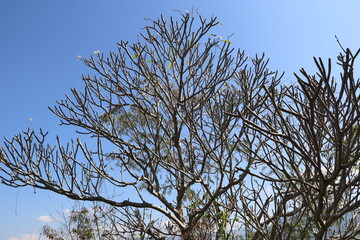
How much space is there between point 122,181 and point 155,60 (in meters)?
1.53

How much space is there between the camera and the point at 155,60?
3740 mm

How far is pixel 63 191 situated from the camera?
322 centimetres

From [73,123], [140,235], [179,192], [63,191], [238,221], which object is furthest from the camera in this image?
[73,123]

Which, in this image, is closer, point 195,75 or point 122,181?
point 122,181

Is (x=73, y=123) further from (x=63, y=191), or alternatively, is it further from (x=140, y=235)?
(x=140, y=235)

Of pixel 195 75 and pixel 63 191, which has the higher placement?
pixel 195 75

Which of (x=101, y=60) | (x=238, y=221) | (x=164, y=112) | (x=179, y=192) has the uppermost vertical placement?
(x=101, y=60)

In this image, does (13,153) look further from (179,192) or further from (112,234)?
(179,192)

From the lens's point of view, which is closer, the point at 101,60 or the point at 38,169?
the point at 38,169

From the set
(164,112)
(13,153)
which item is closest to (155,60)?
(164,112)

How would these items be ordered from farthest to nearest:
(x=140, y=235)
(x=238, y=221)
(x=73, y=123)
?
(x=73, y=123) < (x=140, y=235) < (x=238, y=221)

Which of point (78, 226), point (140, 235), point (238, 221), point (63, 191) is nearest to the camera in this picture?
point (238, 221)

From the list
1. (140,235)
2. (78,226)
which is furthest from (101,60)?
(78,226)

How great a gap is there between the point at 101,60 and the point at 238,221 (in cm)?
292
